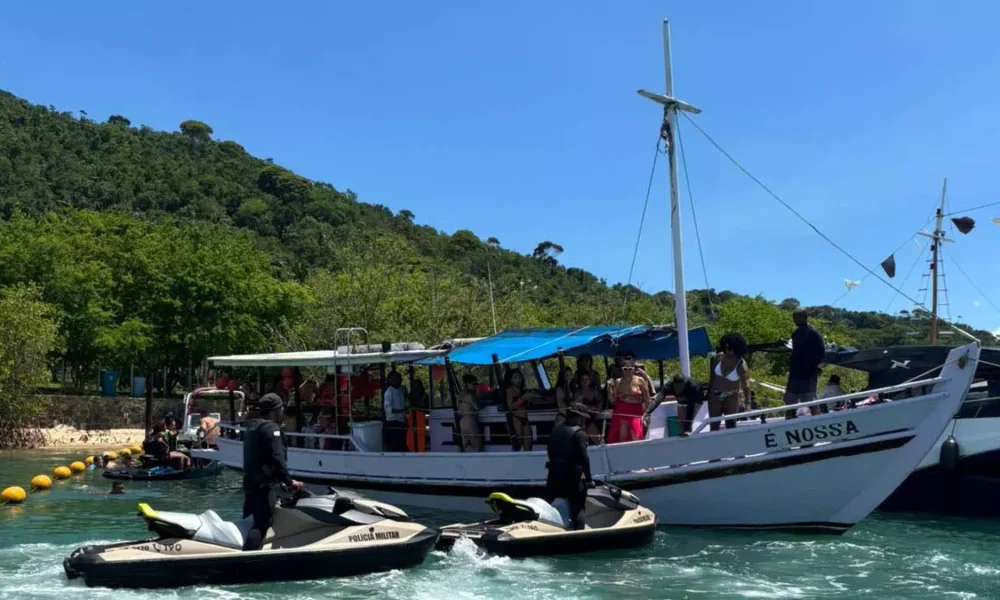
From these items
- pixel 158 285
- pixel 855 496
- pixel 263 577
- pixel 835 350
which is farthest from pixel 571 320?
pixel 263 577

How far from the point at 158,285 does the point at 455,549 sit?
1439 inches

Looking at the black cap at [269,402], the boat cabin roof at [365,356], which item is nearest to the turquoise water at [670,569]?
the black cap at [269,402]

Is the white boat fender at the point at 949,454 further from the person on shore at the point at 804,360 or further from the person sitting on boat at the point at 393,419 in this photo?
the person sitting on boat at the point at 393,419

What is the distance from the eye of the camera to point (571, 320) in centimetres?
4831

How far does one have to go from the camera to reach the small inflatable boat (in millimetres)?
23656

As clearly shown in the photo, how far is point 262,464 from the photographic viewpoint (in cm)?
1107

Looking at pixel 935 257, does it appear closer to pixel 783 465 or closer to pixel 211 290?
pixel 783 465

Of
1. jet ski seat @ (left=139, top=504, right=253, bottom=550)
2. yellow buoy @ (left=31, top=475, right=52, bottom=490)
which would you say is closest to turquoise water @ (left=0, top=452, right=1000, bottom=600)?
jet ski seat @ (left=139, top=504, right=253, bottom=550)

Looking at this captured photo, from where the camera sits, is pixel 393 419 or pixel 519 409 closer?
pixel 519 409

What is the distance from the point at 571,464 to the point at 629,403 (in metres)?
3.13

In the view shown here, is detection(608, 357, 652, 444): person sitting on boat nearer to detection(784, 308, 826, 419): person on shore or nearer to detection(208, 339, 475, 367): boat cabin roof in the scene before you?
detection(784, 308, 826, 419): person on shore

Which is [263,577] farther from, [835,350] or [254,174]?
[254,174]

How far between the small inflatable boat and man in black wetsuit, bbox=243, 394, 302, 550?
1353cm

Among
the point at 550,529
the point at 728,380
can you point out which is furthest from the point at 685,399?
the point at 550,529
